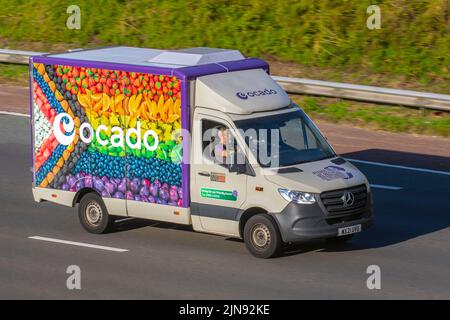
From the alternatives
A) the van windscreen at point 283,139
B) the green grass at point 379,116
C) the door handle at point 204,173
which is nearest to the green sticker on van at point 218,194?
the door handle at point 204,173

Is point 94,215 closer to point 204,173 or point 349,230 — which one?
point 204,173

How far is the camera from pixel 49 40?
32469mm

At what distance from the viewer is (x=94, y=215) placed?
1689cm

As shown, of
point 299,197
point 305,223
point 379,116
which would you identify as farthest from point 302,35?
point 305,223

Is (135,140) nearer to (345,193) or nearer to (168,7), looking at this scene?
(345,193)

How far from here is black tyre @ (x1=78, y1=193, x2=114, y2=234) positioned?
54.9 feet

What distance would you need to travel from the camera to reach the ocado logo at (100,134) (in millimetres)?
16047

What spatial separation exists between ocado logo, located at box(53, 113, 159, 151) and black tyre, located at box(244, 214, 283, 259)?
6.36 feet

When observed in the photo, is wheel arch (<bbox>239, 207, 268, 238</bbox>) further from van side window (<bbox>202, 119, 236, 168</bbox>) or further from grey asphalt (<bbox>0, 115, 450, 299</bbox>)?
van side window (<bbox>202, 119, 236, 168</bbox>)
